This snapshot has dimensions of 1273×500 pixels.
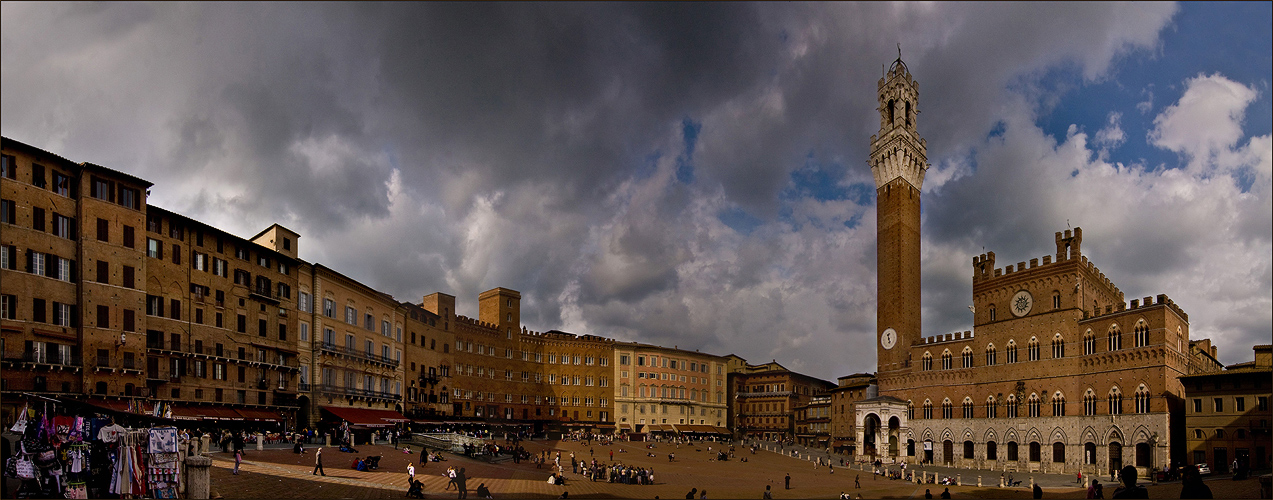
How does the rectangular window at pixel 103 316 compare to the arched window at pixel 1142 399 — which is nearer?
the rectangular window at pixel 103 316

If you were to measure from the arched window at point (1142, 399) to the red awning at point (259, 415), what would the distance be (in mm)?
60287

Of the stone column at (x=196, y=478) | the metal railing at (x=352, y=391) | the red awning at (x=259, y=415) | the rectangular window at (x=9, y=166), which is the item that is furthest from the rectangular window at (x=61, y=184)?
the stone column at (x=196, y=478)

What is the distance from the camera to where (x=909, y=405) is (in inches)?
3019

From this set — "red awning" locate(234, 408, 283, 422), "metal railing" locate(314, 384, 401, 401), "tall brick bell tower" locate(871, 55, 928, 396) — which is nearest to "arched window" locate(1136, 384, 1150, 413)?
"tall brick bell tower" locate(871, 55, 928, 396)

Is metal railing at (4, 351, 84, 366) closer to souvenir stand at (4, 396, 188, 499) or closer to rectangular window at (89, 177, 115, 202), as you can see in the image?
rectangular window at (89, 177, 115, 202)

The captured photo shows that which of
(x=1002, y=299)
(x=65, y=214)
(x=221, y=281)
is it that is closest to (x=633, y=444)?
(x=1002, y=299)

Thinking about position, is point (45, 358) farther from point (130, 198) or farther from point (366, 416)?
point (366, 416)

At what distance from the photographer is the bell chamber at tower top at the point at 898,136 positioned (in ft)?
277

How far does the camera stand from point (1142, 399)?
2303 inches

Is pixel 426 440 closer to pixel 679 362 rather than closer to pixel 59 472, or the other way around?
pixel 59 472

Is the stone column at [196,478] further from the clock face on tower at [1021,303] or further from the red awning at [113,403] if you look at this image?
the clock face on tower at [1021,303]

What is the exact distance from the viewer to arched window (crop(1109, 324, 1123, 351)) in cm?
6097

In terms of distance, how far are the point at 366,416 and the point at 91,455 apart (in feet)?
138

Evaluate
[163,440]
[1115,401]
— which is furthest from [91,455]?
[1115,401]
